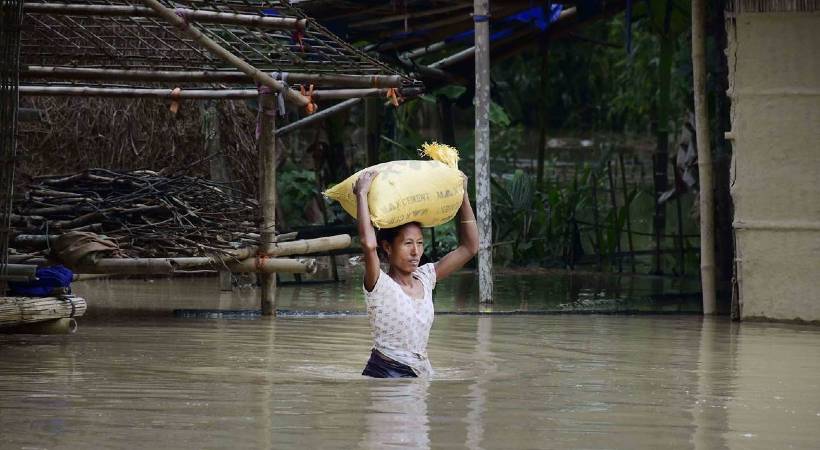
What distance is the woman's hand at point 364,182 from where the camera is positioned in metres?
5.99

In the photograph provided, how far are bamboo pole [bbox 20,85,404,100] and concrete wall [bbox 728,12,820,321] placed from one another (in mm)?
2561

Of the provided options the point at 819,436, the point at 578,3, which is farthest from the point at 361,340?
the point at 578,3

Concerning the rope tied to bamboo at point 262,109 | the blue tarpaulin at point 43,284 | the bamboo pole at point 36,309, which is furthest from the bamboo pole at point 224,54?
the bamboo pole at point 36,309

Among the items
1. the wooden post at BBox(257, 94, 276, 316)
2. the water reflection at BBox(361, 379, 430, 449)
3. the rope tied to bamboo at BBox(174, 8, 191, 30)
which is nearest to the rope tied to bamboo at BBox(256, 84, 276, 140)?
the wooden post at BBox(257, 94, 276, 316)

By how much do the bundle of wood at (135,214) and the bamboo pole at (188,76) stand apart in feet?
2.97

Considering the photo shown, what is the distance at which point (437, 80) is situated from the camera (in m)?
13.5

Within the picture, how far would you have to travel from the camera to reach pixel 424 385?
6.09 metres

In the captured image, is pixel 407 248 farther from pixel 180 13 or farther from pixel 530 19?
pixel 530 19

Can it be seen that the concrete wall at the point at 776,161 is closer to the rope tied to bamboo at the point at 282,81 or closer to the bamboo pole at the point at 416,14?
the bamboo pole at the point at 416,14

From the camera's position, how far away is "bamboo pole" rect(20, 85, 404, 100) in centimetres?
984

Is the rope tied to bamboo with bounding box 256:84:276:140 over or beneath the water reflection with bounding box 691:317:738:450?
over

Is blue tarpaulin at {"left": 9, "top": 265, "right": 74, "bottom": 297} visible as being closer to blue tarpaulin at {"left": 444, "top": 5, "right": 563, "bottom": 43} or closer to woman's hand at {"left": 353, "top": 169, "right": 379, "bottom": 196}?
woman's hand at {"left": 353, "top": 169, "right": 379, "bottom": 196}

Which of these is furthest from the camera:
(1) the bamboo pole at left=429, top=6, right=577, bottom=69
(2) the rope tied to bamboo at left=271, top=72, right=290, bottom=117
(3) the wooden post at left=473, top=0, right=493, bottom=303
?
(1) the bamboo pole at left=429, top=6, right=577, bottom=69

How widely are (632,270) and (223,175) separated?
4161 mm
